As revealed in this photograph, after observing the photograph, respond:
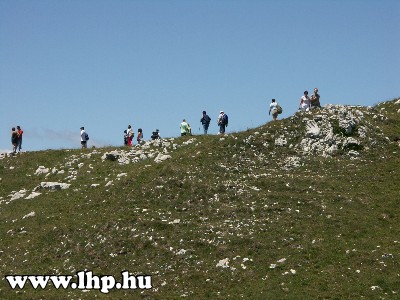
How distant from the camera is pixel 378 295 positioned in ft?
90.9

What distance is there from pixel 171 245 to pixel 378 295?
1270 centimetres

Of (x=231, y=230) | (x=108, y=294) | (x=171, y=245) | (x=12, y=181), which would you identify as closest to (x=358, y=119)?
(x=231, y=230)

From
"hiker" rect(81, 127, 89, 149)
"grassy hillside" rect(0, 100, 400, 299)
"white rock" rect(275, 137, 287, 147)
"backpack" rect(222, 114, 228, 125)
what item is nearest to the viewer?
"grassy hillside" rect(0, 100, 400, 299)

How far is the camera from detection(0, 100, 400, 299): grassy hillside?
102 ft

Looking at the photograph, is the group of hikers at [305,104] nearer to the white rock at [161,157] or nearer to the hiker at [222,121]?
the hiker at [222,121]

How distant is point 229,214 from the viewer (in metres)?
37.8

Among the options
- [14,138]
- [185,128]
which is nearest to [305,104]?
[185,128]

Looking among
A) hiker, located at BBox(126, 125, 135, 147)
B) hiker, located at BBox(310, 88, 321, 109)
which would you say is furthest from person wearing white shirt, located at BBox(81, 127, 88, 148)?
hiker, located at BBox(310, 88, 321, 109)

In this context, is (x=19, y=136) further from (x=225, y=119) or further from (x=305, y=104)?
(x=305, y=104)

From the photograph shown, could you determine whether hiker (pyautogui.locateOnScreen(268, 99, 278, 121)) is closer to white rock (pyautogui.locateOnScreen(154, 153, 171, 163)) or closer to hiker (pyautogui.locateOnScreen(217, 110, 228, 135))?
hiker (pyautogui.locateOnScreen(217, 110, 228, 135))

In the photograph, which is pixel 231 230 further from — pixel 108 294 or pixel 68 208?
pixel 68 208

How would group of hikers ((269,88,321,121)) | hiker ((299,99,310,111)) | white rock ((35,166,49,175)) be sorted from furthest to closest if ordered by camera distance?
group of hikers ((269,88,321,121)) < hiker ((299,99,310,111)) < white rock ((35,166,49,175))

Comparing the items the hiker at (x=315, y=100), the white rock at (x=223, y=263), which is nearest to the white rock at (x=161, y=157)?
the hiker at (x=315, y=100)

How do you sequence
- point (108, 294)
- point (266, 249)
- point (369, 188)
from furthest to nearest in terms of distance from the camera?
1. point (369, 188)
2. point (266, 249)
3. point (108, 294)
